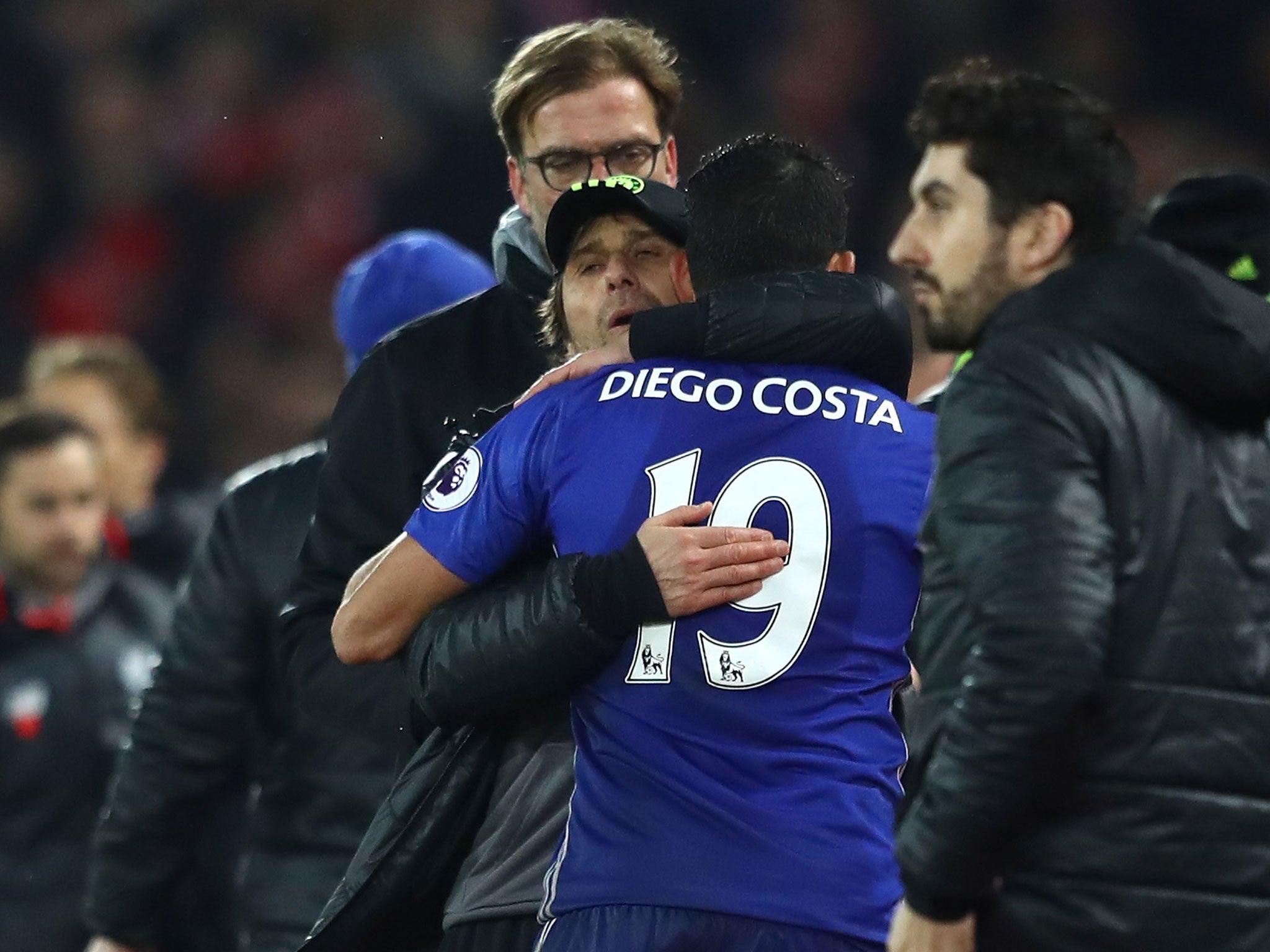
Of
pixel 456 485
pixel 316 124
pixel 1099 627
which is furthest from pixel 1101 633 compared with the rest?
pixel 316 124

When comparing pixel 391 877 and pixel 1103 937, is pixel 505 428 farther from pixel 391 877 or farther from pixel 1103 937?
pixel 1103 937

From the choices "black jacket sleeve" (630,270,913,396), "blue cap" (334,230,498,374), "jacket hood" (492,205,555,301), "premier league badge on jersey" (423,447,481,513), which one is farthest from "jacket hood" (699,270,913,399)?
"blue cap" (334,230,498,374)

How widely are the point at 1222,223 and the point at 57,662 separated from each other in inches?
136

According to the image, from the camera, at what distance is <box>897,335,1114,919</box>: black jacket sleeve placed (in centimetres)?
239

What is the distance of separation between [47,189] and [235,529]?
5.59 m

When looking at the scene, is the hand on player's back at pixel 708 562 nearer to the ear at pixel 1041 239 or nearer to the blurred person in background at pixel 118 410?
the ear at pixel 1041 239

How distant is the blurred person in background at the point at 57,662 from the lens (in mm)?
5305

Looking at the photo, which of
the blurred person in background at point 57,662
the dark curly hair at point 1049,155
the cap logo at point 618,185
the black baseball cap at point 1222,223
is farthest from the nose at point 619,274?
the blurred person in background at point 57,662

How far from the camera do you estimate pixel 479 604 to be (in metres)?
2.72

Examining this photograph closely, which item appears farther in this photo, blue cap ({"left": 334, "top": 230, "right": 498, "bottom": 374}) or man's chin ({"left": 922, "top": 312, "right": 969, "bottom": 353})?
blue cap ({"left": 334, "top": 230, "right": 498, "bottom": 374})

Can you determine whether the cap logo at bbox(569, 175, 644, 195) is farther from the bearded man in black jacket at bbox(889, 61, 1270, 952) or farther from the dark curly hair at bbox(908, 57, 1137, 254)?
the bearded man in black jacket at bbox(889, 61, 1270, 952)

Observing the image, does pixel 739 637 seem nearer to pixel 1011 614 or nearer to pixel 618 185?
pixel 1011 614

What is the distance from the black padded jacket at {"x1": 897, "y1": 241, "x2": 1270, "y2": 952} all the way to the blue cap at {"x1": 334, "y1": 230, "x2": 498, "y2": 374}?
211cm

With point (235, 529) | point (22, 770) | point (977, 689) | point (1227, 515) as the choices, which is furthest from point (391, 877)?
point (22, 770)
